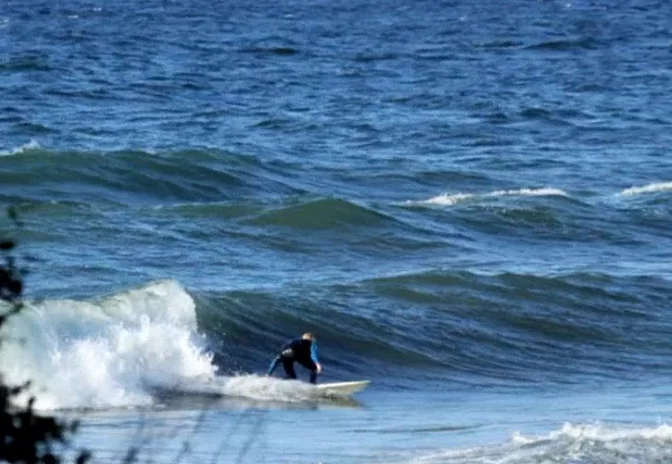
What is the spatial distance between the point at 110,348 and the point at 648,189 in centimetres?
1682

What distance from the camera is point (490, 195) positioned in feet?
103

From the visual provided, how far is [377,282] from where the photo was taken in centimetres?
2288

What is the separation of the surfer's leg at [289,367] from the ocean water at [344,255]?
447 millimetres

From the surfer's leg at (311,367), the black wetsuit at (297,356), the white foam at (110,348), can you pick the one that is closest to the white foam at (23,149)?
the white foam at (110,348)

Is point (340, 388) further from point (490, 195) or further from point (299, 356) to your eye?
point (490, 195)

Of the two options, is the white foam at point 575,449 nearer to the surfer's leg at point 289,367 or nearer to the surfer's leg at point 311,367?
the surfer's leg at point 311,367

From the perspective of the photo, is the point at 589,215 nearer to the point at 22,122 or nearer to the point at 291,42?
the point at 22,122

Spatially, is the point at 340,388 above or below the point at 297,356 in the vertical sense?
below

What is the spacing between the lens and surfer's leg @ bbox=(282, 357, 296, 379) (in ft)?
58.5

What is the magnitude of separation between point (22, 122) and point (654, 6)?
58.2 m

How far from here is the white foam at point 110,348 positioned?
661 inches

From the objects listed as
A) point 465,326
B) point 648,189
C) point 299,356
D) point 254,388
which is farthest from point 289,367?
point 648,189

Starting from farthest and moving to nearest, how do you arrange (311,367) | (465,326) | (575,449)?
(465,326)
(311,367)
(575,449)

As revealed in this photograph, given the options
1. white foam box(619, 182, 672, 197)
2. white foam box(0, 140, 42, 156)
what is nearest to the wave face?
white foam box(619, 182, 672, 197)
